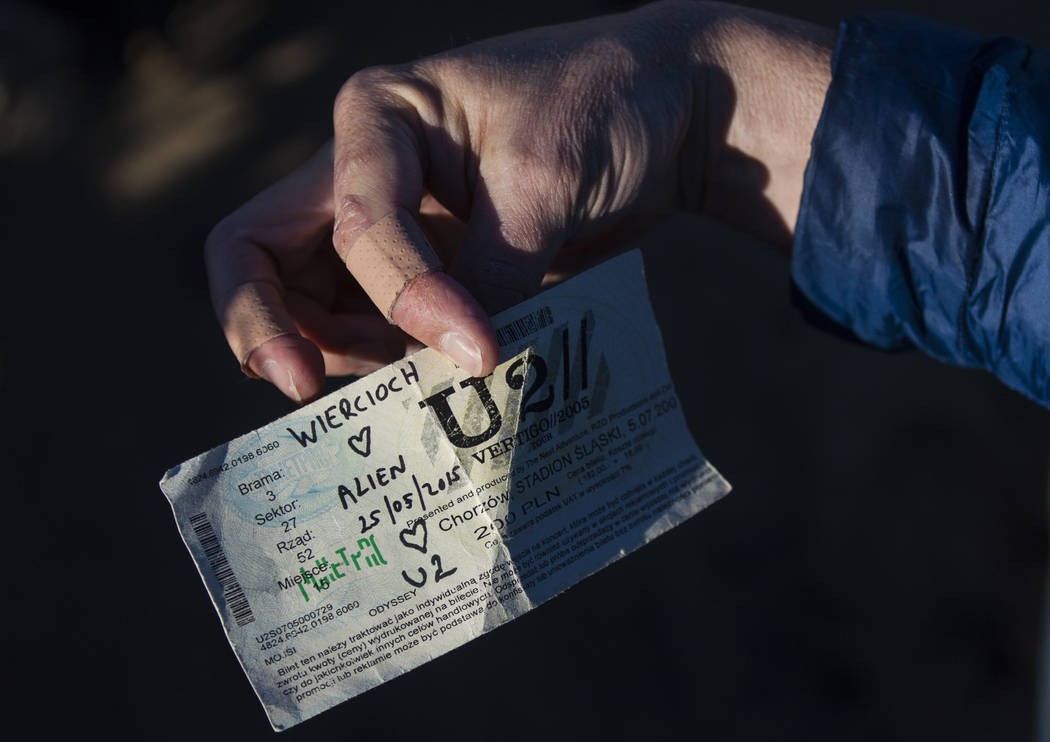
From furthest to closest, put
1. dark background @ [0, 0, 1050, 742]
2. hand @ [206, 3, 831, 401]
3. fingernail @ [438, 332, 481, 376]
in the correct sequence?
dark background @ [0, 0, 1050, 742] < hand @ [206, 3, 831, 401] < fingernail @ [438, 332, 481, 376]

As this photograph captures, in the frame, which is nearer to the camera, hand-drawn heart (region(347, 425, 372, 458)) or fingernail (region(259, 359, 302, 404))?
hand-drawn heart (region(347, 425, 372, 458))

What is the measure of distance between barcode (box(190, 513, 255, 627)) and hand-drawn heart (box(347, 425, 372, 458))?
255 millimetres

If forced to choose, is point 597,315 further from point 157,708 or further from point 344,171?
point 157,708

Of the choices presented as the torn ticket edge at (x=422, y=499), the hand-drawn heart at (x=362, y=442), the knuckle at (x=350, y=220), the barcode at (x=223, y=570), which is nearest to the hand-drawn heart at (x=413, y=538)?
the torn ticket edge at (x=422, y=499)

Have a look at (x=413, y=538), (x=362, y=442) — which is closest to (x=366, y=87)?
(x=362, y=442)

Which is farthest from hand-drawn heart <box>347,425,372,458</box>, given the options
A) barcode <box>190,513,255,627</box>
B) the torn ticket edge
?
barcode <box>190,513,255,627</box>

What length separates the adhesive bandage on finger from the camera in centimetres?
119

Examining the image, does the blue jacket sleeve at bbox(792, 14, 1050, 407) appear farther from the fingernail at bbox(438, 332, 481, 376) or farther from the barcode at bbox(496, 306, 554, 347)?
the fingernail at bbox(438, 332, 481, 376)

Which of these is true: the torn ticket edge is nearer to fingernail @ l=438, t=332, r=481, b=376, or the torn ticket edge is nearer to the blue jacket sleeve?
fingernail @ l=438, t=332, r=481, b=376

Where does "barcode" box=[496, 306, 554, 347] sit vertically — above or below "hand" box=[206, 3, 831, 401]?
below

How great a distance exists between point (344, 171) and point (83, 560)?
158cm

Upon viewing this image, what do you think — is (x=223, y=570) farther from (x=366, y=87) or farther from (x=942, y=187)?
(x=942, y=187)

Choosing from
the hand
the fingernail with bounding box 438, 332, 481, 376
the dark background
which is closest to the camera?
the fingernail with bounding box 438, 332, 481, 376

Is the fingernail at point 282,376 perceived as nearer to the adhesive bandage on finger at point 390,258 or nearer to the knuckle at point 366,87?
the adhesive bandage on finger at point 390,258
